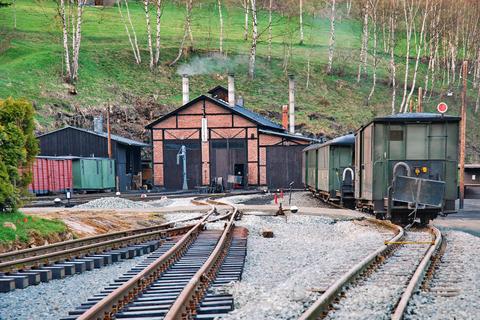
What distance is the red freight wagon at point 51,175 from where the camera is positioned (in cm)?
3591

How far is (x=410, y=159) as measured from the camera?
16.8 m

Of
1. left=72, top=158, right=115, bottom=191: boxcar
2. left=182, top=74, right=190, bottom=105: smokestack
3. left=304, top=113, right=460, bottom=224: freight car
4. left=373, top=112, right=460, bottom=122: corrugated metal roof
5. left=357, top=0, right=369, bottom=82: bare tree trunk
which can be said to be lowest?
left=72, top=158, right=115, bottom=191: boxcar

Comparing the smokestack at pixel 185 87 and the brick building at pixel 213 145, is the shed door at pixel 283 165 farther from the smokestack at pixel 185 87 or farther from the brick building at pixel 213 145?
the smokestack at pixel 185 87

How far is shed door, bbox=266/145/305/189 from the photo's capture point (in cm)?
4600

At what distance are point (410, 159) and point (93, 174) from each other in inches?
1146

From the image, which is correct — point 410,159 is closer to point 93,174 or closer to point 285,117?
point 93,174

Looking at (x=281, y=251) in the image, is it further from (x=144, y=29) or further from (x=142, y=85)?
(x=144, y=29)

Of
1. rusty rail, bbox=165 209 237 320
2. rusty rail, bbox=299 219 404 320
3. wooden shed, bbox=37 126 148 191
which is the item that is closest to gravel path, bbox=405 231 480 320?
rusty rail, bbox=299 219 404 320

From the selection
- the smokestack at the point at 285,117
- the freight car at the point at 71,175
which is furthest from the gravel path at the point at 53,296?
the smokestack at the point at 285,117

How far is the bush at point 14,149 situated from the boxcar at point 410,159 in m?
9.59

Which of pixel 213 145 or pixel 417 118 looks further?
pixel 213 145

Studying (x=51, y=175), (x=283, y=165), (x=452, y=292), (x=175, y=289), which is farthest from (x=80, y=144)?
(x=452, y=292)

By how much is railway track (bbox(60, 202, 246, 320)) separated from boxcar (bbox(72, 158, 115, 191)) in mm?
28524

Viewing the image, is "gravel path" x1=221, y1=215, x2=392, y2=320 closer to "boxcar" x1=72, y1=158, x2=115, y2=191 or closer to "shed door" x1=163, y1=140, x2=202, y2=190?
"boxcar" x1=72, y1=158, x2=115, y2=191
